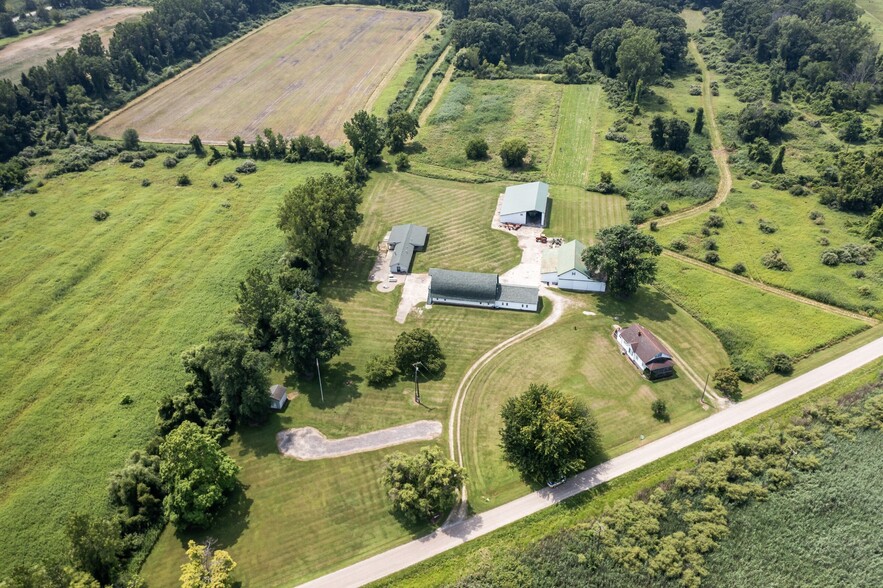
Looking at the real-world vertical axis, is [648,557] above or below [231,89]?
below

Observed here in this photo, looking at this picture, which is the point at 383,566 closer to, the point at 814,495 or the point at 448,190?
the point at 814,495

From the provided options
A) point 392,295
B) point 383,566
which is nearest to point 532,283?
point 392,295

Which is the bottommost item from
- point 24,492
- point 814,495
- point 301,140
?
point 24,492

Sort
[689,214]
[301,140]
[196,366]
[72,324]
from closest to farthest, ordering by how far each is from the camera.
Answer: [196,366]
[72,324]
[689,214]
[301,140]

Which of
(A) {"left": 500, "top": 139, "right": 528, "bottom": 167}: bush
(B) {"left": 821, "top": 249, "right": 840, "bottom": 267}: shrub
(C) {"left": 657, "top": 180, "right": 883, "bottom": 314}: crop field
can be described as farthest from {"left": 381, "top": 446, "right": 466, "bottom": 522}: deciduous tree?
(A) {"left": 500, "top": 139, "right": 528, "bottom": 167}: bush

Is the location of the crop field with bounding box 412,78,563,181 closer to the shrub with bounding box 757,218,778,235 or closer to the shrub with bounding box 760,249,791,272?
the shrub with bounding box 757,218,778,235

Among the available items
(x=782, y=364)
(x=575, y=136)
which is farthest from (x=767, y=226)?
(x=575, y=136)
